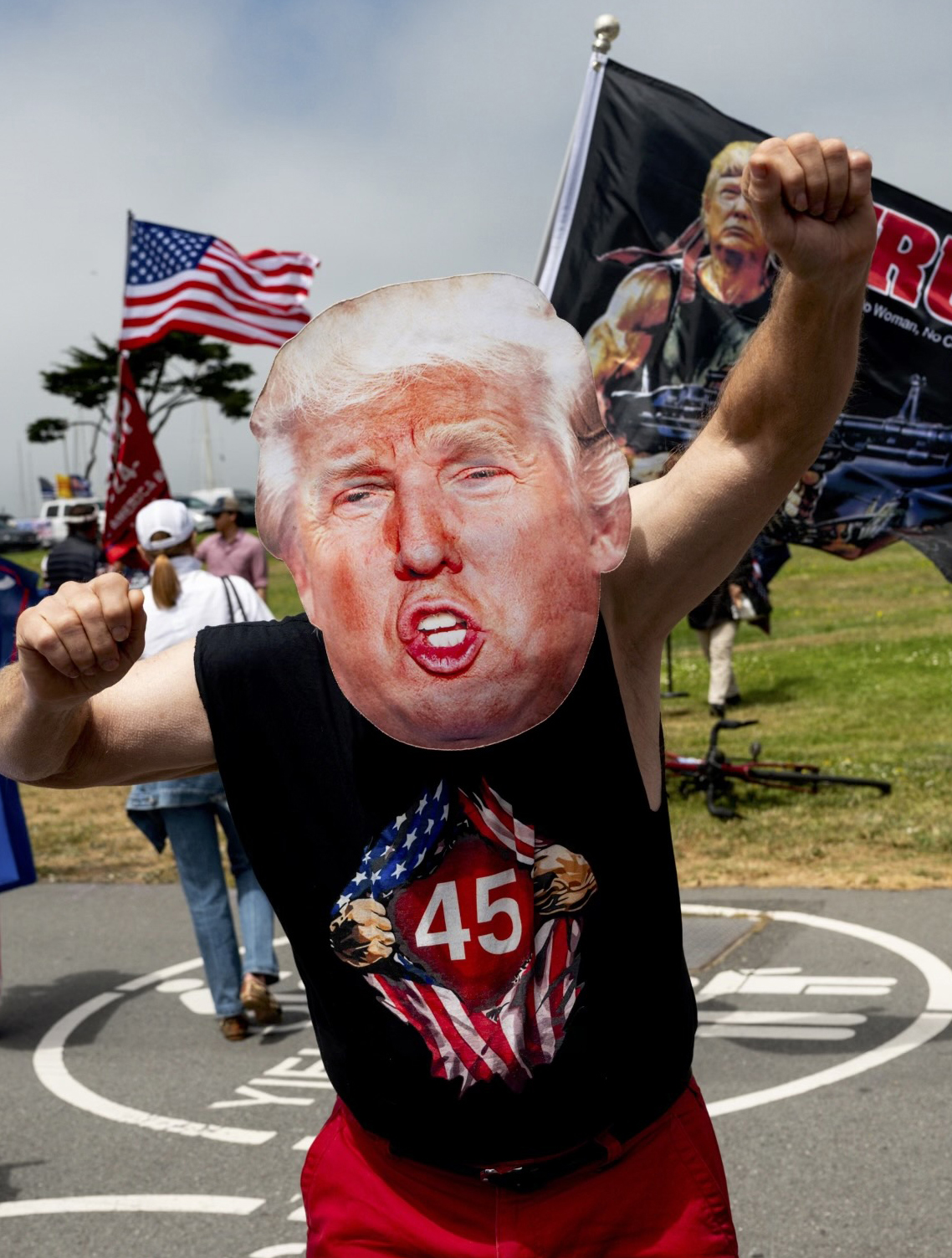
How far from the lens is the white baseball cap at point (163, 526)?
16.9ft

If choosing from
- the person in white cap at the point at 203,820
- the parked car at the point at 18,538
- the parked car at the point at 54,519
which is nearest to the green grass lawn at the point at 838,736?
the person in white cap at the point at 203,820

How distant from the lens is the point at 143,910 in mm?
6965

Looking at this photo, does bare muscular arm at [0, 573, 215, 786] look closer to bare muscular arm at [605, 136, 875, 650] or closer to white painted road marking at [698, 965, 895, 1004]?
bare muscular arm at [605, 136, 875, 650]

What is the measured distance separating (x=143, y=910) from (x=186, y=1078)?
7.43 feet

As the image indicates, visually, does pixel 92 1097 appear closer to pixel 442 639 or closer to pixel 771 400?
pixel 442 639

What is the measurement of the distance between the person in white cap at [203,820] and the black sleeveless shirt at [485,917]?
3041 mm

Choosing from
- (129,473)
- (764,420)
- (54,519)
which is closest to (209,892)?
(764,420)

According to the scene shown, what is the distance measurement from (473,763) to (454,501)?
1.16 ft

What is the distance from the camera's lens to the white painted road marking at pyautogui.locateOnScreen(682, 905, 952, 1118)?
169 inches

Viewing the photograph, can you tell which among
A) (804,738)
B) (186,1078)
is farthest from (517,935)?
(804,738)

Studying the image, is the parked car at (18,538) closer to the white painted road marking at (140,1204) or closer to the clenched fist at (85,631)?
the white painted road marking at (140,1204)

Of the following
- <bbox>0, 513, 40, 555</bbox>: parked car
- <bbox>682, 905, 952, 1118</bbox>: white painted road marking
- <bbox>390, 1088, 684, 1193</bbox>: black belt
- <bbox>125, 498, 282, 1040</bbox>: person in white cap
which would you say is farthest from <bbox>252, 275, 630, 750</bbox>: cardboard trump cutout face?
<bbox>0, 513, 40, 555</bbox>: parked car

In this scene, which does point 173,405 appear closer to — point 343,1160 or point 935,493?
point 935,493

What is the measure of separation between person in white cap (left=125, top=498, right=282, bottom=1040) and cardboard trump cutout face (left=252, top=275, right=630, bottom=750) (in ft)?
10.7
